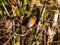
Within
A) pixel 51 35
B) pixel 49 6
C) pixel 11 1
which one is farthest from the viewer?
pixel 51 35

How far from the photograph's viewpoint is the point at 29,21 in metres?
2.57

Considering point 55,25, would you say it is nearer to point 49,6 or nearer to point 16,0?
point 49,6

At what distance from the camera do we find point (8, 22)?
253cm

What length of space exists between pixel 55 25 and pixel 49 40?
0.19 m

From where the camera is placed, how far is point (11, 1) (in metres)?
2.33

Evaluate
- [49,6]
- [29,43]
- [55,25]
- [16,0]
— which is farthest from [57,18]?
[16,0]

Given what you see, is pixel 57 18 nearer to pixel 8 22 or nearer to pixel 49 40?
pixel 49 40

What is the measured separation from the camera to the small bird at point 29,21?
2529mm

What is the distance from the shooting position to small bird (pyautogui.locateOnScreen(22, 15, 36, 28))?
2529 mm

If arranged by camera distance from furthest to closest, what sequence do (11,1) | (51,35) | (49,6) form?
(51,35) < (49,6) < (11,1)

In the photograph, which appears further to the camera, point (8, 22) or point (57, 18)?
point (57, 18)

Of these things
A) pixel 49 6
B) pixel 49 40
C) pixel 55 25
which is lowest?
pixel 49 40

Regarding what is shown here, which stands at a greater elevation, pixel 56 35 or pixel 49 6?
pixel 49 6

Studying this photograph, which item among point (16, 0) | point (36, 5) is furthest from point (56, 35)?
point (16, 0)
